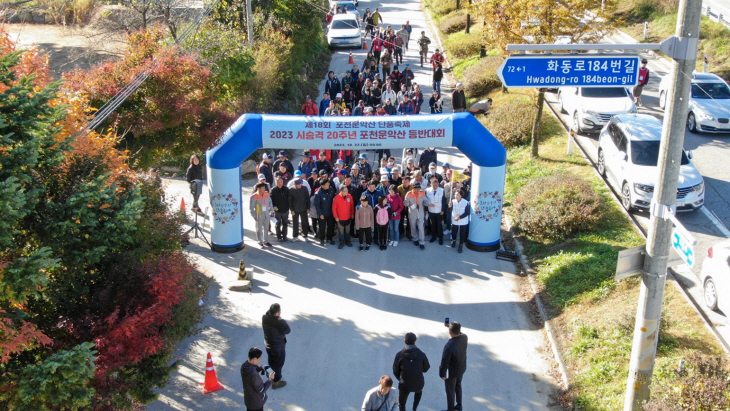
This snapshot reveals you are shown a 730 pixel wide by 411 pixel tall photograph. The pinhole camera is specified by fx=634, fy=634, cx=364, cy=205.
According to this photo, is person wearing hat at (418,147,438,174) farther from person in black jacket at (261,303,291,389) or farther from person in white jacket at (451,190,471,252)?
person in black jacket at (261,303,291,389)

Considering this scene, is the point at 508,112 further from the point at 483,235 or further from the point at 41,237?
the point at 41,237

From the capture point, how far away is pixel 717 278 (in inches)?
425

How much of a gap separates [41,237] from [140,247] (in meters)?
1.38

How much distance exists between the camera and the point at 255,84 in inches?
827

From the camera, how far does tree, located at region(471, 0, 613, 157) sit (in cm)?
1681

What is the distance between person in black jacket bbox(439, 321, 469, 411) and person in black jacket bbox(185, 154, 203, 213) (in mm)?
9127

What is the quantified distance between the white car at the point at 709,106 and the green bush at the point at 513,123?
13.5ft

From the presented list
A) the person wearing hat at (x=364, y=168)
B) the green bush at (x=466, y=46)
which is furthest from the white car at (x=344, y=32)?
the person wearing hat at (x=364, y=168)

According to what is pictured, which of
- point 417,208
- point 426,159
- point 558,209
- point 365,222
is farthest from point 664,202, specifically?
point 426,159

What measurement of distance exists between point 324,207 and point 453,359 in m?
6.67

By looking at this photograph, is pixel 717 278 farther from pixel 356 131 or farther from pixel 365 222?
pixel 356 131

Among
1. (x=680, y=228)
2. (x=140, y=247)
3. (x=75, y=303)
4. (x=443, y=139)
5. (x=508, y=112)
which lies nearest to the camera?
(x=680, y=228)

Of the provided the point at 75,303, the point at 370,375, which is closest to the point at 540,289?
the point at 370,375

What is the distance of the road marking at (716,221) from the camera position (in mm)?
14252
